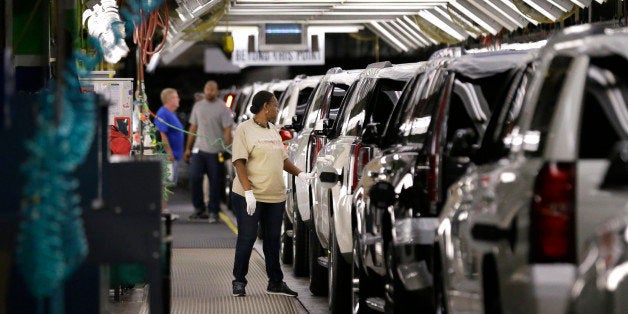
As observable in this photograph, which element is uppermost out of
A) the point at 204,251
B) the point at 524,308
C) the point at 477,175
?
the point at 477,175

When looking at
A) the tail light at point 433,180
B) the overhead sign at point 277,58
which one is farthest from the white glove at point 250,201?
the overhead sign at point 277,58

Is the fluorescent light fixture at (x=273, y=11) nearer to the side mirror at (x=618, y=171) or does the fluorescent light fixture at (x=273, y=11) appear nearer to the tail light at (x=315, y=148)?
the tail light at (x=315, y=148)

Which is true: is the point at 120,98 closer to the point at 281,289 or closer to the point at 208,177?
the point at 281,289

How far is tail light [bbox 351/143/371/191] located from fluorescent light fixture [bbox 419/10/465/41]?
1520cm

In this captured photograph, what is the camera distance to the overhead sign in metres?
33.8

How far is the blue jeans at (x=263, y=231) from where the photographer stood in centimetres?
1393

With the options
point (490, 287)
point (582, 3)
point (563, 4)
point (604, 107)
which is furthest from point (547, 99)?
point (563, 4)

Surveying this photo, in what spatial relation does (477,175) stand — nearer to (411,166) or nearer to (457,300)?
(457,300)

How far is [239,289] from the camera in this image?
1430 centimetres

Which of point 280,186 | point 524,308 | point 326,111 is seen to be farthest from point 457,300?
point 326,111

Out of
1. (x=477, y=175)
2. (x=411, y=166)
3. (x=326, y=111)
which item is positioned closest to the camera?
(x=477, y=175)

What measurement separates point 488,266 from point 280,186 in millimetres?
6770

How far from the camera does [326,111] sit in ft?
53.1

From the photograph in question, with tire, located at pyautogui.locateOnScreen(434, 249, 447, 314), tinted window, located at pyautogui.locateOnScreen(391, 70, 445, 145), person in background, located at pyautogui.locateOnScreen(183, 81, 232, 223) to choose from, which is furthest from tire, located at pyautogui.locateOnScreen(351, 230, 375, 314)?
person in background, located at pyautogui.locateOnScreen(183, 81, 232, 223)
